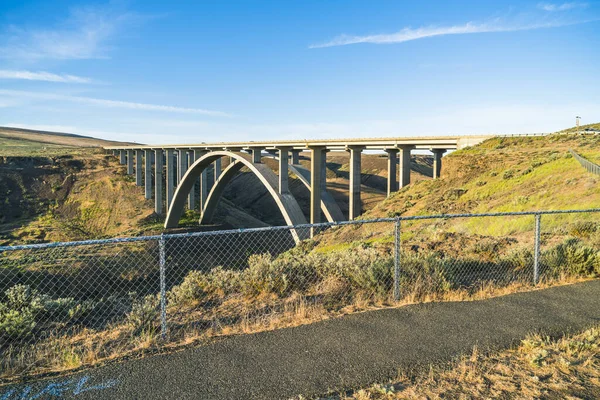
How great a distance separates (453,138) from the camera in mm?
25266

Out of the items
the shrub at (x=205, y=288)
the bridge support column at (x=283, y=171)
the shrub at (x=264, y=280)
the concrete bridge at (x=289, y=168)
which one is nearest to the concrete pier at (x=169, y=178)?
the concrete bridge at (x=289, y=168)

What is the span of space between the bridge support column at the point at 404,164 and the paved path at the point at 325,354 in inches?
782

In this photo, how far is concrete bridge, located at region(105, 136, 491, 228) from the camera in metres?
26.6

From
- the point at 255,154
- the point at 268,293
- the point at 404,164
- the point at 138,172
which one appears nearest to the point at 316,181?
the point at 404,164

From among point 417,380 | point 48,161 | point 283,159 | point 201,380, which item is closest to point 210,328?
point 201,380

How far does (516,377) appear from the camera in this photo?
427 cm

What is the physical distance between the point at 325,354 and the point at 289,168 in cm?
3261

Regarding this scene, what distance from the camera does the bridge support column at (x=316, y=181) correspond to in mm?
31422

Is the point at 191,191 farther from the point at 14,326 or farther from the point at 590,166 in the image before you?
the point at 14,326

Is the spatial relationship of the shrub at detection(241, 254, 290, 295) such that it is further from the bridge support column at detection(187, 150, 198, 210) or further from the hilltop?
the bridge support column at detection(187, 150, 198, 210)

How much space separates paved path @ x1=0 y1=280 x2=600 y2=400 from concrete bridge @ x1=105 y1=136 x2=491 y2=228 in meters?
20.2

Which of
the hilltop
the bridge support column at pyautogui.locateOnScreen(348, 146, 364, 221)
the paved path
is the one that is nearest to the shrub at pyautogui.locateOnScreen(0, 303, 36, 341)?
the paved path

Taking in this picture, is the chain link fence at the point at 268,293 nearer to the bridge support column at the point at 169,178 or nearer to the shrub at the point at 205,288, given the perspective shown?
the shrub at the point at 205,288

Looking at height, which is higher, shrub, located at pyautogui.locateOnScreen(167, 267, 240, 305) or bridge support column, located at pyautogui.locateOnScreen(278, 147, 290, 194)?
bridge support column, located at pyautogui.locateOnScreen(278, 147, 290, 194)
